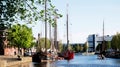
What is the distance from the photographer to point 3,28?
866 inches

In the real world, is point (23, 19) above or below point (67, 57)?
above

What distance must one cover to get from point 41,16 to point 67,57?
64.5m

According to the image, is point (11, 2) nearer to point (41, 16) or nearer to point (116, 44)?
point (41, 16)

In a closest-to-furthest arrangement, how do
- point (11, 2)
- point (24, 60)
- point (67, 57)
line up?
point (11, 2) → point (24, 60) → point (67, 57)

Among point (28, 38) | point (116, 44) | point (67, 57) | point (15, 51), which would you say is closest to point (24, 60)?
point (67, 57)

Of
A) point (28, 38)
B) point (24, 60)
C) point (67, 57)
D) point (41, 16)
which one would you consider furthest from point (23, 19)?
point (28, 38)

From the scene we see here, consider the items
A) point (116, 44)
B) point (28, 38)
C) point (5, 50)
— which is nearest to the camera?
point (28, 38)

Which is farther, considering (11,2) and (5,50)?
(5,50)

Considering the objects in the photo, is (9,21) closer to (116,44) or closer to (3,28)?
(3,28)

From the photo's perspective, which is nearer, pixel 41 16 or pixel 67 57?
pixel 41 16

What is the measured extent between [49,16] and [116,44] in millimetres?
135355

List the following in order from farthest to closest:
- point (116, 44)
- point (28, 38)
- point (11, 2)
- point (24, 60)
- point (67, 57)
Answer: point (116, 44), point (28, 38), point (67, 57), point (24, 60), point (11, 2)

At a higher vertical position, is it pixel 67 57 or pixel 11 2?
pixel 11 2

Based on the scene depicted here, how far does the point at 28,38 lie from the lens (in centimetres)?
11356
